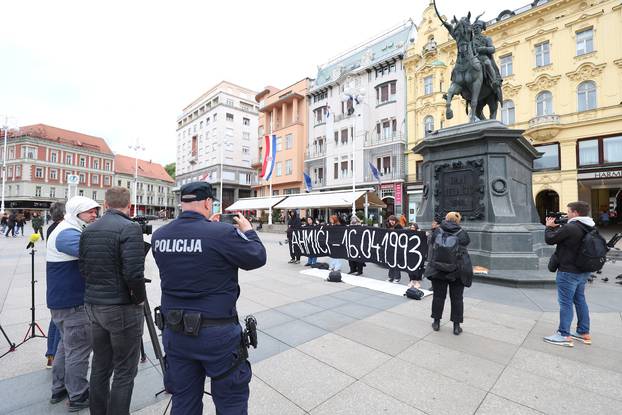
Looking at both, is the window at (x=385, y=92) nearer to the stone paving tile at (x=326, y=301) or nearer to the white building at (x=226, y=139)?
the white building at (x=226, y=139)

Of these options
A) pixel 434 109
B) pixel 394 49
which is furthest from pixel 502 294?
pixel 394 49

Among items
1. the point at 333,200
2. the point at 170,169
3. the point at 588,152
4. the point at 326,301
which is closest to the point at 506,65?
the point at 588,152

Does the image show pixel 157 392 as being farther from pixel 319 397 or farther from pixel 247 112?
pixel 247 112

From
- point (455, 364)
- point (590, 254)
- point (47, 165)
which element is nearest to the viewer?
point (455, 364)

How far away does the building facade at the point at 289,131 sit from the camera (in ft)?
132

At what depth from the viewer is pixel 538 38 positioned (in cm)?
2391

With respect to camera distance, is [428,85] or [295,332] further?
[428,85]

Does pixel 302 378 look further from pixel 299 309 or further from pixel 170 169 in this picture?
pixel 170 169

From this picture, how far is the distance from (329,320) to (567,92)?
2806cm

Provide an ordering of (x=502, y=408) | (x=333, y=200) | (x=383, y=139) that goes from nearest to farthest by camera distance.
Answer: (x=502, y=408) → (x=333, y=200) → (x=383, y=139)

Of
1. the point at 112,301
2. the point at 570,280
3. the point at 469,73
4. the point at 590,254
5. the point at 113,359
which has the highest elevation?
the point at 469,73

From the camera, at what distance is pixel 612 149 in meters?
21.1

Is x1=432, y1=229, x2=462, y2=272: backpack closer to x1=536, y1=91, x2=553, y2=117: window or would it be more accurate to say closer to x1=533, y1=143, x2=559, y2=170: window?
x1=533, y1=143, x2=559, y2=170: window

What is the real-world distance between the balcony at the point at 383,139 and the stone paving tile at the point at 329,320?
28.0 m
